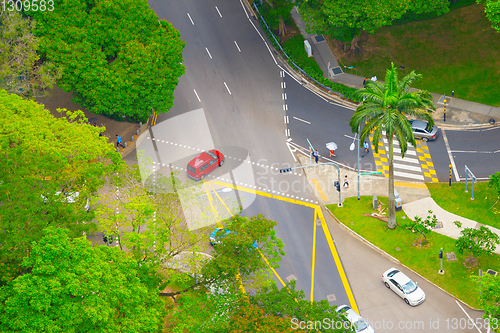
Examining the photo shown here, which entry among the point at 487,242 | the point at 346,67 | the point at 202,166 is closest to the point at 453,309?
the point at 487,242

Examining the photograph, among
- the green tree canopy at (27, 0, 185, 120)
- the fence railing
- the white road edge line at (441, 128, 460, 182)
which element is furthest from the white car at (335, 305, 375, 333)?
the fence railing

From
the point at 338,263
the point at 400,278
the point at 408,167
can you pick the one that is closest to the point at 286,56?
the point at 408,167

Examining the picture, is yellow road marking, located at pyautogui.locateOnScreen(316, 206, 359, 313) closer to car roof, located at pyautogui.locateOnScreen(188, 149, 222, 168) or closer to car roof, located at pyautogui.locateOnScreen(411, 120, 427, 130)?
car roof, located at pyautogui.locateOnScreen(188, 149, 222, 168)

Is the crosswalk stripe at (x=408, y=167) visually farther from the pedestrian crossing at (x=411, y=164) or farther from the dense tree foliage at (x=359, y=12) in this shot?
the dense tree foliage at (x=359, y=12)

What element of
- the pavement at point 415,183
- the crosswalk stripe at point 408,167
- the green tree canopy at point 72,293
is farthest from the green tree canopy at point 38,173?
the crosswalk stripe at point 408,167

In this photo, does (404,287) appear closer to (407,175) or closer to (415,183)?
(415,183)

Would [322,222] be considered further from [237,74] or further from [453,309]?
[237,74]
